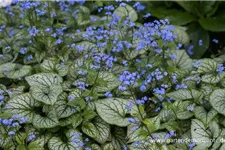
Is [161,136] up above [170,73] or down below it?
below

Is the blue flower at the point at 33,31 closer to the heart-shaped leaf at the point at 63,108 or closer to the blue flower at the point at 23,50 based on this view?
the blue flower at the point at 23,50

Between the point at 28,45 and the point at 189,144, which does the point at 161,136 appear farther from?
the point at 28,45

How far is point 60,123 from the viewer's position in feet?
12.1

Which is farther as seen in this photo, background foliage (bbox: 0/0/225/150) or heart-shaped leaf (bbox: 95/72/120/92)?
heart-shaped leaf (bbox: 95/72/120/92)

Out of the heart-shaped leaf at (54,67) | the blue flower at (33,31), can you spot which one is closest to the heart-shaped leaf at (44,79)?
the heart-shaped leaf at (54,67)

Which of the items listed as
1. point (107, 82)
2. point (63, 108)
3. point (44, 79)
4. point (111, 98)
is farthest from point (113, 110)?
point (44, 79)

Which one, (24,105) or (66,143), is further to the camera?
(24,105)

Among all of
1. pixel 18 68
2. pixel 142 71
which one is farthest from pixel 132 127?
pixel 18 68

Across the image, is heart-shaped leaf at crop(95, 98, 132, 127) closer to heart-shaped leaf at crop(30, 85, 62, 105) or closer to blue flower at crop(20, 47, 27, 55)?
heart-shaped leaf at crop(30, 85, 62, 105)

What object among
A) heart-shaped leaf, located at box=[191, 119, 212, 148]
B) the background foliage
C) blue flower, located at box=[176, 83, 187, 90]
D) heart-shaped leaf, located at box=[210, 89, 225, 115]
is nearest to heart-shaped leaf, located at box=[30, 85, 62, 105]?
the background foliage

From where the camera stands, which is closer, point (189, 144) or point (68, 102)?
point (189, 144)

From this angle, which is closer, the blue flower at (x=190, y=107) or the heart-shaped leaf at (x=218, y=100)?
the blue flower at (x=190, y=107)

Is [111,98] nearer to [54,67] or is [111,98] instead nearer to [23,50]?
[54,67]

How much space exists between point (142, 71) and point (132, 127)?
52cm
